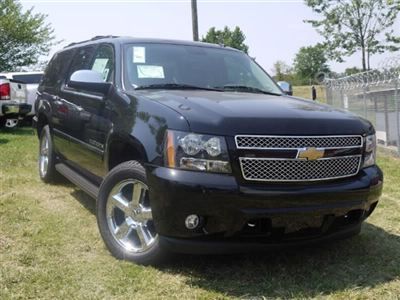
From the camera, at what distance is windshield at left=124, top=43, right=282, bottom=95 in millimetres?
4332

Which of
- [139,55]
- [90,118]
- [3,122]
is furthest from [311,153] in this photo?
[3,122]

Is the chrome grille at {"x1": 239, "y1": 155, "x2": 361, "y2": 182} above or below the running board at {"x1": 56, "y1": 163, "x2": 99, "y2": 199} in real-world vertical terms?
above

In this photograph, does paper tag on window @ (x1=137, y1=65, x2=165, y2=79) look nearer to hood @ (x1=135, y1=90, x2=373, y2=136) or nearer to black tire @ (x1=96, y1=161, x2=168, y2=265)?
hood @ (x1=135, y1=90, x2=373, y2=136)

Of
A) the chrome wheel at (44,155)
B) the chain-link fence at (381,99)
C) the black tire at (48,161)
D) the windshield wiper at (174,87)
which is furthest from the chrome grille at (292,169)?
the chain-link fence at (381,99)

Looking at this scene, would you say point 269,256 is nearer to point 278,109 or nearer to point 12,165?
point 278,109

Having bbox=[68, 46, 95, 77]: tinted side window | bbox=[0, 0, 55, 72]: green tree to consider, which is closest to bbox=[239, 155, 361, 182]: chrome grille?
bbox=[68, 46, 95, 77]: tinted side window

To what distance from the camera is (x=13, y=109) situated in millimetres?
11469

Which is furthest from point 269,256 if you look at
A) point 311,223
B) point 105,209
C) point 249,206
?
point 105,209

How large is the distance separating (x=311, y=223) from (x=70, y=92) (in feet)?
9.54

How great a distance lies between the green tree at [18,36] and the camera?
3067cm

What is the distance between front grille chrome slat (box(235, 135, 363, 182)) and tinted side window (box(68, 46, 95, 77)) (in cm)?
249

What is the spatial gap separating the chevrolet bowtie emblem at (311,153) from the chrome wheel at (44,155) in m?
3.82

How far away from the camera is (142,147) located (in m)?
3.53

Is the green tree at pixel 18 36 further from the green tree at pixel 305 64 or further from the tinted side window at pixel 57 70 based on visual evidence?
the green tree at pixel 305 64
